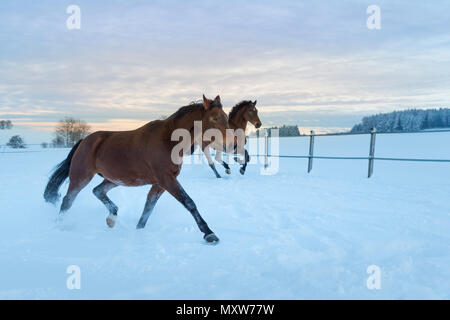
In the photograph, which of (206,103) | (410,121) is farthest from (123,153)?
(410,121)

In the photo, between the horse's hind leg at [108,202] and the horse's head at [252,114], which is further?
the horse's head at [252,114]

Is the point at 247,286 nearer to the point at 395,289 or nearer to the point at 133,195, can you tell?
the point at 395,289

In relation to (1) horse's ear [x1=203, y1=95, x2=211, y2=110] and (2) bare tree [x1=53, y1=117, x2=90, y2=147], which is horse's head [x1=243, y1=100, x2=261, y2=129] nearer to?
(1) horse's ear [x1=203, y1=95, x2=211, y2=110]

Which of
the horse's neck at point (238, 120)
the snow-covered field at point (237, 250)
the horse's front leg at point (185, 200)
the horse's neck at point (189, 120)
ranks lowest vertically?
the snow-covered field at point (237, 250)

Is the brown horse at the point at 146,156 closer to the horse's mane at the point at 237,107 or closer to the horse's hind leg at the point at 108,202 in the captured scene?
the horse's hind leg at the point at 108,202

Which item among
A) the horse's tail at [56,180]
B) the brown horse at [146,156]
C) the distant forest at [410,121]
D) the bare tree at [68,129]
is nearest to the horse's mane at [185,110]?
the brown horse at [146,156]

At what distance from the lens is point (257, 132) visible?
1166 centimetres

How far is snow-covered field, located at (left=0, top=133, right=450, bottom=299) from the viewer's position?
6.18 feet

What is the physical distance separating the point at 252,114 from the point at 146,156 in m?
5.19

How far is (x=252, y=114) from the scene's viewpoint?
7.80 meters

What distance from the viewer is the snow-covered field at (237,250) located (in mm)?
1885

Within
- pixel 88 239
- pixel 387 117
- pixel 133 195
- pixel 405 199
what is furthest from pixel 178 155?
pixel 387 117

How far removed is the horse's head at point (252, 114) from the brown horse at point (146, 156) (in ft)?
15.7

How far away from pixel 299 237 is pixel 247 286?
115cm
